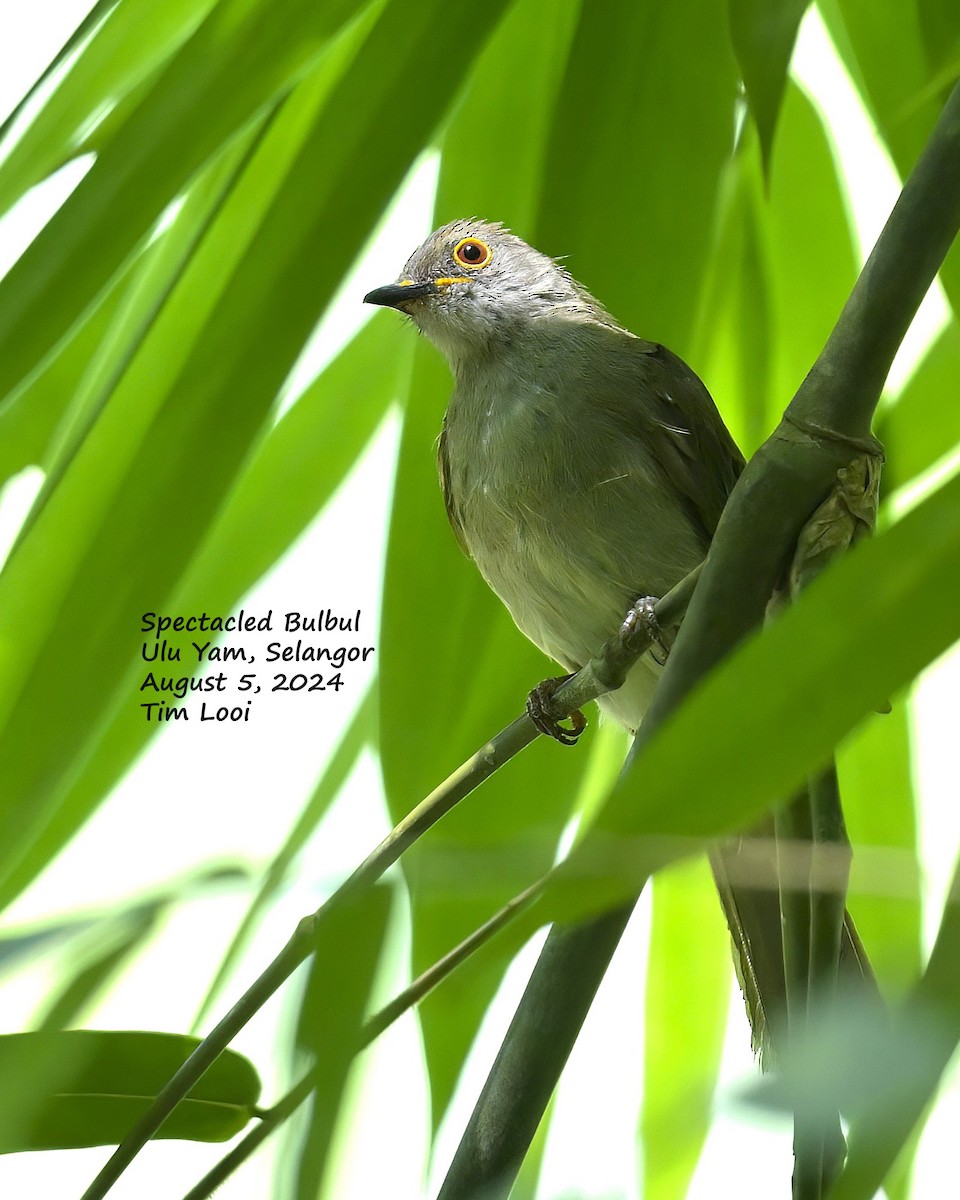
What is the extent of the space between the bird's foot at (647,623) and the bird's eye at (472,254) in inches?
25.3

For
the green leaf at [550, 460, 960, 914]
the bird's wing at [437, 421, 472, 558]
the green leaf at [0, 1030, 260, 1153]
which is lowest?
the green leaf at [0, 1030, 260, 1153]

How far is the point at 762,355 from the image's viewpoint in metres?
1.41

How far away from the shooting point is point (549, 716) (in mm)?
1223

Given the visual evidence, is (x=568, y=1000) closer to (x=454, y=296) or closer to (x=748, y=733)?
(x=748, y=733)

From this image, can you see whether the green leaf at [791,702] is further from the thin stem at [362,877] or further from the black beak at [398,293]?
the black beak at [398,293]

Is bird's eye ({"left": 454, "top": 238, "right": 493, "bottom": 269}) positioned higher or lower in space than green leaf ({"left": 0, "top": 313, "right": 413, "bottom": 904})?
higher

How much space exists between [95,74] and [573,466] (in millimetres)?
867

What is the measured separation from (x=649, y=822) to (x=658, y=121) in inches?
38.5

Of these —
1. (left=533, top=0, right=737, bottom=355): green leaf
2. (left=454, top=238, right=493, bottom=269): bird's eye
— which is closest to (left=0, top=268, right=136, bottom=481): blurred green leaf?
(left=533, top=0, right=737, bottom=355): green leaf

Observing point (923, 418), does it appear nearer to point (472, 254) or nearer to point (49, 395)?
point (49, 395)

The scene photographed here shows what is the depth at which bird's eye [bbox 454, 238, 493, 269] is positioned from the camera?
2107mm

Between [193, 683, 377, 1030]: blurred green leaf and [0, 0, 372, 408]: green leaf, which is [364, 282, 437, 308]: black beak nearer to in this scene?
[193, 683, 377, 1030]: blurred green leaf

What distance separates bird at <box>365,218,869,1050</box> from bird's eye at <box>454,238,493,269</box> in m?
0.03

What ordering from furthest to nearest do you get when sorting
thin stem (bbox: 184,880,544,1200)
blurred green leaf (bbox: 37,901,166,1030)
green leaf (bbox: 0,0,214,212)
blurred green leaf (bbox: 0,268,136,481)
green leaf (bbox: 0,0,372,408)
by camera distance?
1. blurred green leaf (bbox: 0,268,136,481)
2. green leaf (bbox: 0,0,214,212)
3. green leaf (bbox: 0,0,372,408)
4. thin stem (bbox: 184,880,544,1200)
5. blurred green leaf (bbox: 37,901,166,1030)
